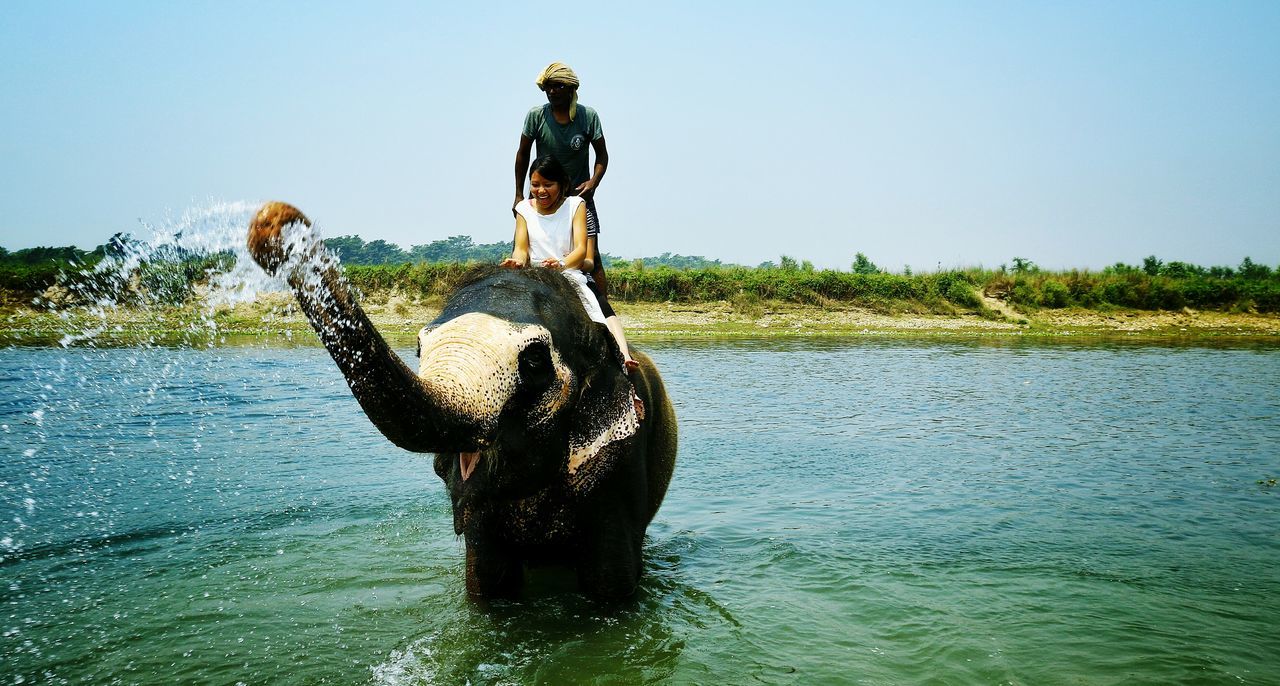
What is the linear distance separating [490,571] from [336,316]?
2782mm

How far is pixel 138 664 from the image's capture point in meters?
5.07

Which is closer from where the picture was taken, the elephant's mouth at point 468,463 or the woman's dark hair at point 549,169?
the elephant's mouth at point 468,463

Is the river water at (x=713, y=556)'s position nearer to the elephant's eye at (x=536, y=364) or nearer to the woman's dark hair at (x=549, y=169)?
the elephant's eye at (x=536, y=364)

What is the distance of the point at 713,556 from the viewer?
24.4ft

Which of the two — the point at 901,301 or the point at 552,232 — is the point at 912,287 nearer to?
the point at 901,301

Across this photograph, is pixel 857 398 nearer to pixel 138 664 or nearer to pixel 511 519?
pixel 511 519

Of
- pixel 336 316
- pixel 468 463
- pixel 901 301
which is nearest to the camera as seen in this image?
pixel 336 316

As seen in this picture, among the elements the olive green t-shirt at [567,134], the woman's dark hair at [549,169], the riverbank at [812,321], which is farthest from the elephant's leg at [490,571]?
the riverbank at [812,321]

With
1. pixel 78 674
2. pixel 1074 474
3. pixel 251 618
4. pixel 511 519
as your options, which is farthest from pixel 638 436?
pixel 1074 474

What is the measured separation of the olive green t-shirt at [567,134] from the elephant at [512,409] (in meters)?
1.77

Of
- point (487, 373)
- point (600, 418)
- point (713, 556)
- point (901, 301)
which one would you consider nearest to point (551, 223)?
point (600, 418)

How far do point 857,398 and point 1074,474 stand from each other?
6.47 metres

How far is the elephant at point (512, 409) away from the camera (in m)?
3.19

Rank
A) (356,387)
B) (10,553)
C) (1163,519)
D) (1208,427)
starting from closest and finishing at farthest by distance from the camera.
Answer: (356,387) < (10,553) < (1163,519) < (1208,427)
